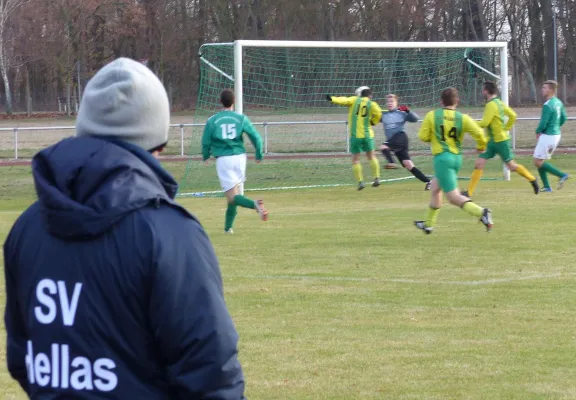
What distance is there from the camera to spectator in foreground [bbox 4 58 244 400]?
2.45m

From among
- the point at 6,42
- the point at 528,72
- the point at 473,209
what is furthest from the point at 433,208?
the point at 6,42

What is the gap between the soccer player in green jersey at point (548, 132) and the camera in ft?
61.8

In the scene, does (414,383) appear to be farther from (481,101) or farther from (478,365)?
(481,101)

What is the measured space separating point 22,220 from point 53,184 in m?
0.23

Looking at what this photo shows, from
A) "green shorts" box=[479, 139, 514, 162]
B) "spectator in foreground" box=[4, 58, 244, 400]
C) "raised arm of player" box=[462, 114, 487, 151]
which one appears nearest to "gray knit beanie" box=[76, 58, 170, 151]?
"spectator in foreground" box=[4, 58, 244, 400]

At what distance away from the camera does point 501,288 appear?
9.75m

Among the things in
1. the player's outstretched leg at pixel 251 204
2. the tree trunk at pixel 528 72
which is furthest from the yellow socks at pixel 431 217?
the tree trunk at pixel 528 72

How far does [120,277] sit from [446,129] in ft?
36.6

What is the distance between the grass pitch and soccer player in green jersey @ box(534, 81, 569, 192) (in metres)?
2.26

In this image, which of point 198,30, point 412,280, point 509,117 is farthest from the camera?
point 198,30

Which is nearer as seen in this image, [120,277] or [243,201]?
[120,277]

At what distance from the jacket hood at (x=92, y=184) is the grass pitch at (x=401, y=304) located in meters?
3.82

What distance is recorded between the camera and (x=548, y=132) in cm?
1919

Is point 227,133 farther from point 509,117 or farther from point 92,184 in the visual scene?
point 92,184
